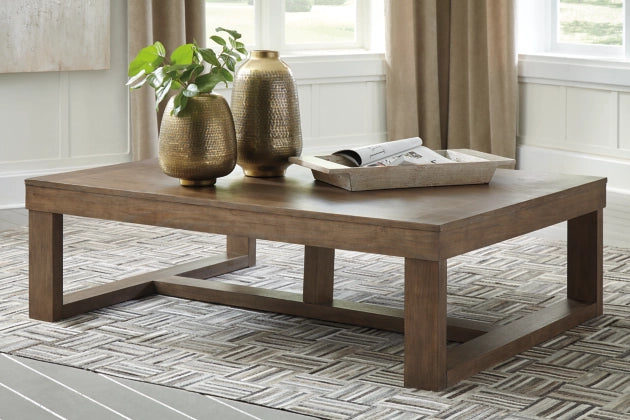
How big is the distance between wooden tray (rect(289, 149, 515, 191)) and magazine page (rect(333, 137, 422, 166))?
2.1 inches

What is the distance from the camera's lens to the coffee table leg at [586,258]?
293 cm

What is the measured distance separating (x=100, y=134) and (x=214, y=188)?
98.6 inches

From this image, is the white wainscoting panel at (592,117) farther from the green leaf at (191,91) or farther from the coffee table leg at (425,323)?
the coffee table leg at (425,323)

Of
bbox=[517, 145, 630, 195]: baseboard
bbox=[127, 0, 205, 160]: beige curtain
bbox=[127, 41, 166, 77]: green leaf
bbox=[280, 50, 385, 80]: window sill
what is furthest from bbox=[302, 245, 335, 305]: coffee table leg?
bbox=[280, 50, 385, 80]: window sill

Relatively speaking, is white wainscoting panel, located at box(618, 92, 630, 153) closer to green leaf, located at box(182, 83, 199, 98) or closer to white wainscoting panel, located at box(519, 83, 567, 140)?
white wainscoting panel, located at box(519, 83, 567, 140)

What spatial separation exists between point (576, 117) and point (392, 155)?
2826mm

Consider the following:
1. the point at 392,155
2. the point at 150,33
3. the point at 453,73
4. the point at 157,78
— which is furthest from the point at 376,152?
the point at 453,73

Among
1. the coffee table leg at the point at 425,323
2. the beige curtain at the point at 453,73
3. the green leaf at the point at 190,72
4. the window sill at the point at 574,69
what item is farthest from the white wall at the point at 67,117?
the coffee table leg at the point at 425,323

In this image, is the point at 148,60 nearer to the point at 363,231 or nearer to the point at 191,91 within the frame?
the point at 191,91

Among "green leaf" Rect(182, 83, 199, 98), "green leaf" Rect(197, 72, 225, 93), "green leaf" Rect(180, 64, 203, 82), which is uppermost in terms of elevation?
"green leaf" Rect(180, 64, 203, 82)

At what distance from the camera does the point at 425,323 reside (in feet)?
7.73

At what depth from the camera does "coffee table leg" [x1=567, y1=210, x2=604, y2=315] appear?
2930mm

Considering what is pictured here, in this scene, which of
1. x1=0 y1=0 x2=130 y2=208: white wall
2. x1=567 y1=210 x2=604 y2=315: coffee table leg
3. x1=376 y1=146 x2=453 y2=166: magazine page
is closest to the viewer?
x1=376 y1=146 x2=453 y2=166: magazine page

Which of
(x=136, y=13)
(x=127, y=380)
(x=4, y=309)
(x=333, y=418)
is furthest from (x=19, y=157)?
(x=333, y=418)
